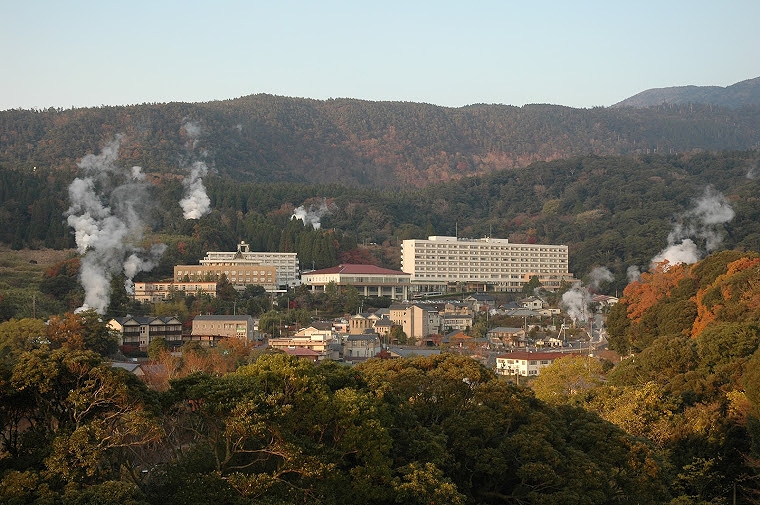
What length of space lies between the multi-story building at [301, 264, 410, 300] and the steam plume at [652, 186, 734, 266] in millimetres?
18112

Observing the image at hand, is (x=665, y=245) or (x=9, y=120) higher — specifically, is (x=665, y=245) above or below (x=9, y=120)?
below

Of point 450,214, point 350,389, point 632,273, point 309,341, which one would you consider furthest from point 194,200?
point 350,389

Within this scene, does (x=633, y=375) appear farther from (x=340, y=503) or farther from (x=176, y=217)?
(x=176, y=217)

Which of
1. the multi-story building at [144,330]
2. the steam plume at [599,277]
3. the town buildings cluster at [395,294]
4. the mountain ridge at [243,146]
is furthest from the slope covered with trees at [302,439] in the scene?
the mountain ridge at [243,146]

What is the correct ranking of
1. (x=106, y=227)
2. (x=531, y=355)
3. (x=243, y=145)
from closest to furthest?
1. (x=531, y=355)
2. (x=106, y=227)
3. (x=243, y=145)

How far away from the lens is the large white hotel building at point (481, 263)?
83375mm

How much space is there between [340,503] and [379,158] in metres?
176

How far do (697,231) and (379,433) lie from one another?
75.4m

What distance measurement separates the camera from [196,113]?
536ft

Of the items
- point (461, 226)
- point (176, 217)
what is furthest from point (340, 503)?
point (461, 226)

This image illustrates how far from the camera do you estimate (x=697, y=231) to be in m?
89.6

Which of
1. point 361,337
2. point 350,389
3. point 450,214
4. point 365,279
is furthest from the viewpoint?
point 450,214

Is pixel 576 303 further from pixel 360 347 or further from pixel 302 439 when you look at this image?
pixel 302 439

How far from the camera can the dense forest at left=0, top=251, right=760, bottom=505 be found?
54.2 ft
